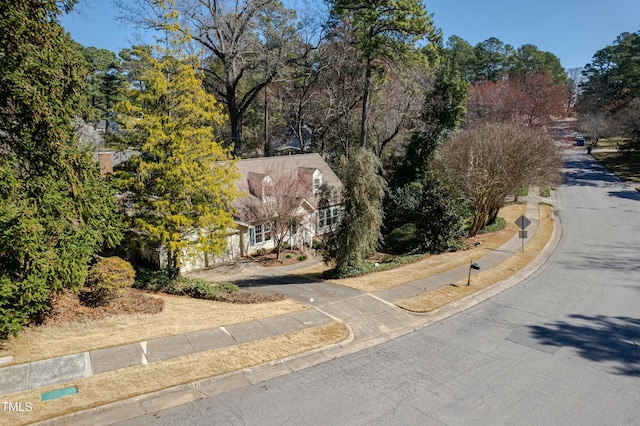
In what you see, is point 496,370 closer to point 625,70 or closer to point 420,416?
point 420,416

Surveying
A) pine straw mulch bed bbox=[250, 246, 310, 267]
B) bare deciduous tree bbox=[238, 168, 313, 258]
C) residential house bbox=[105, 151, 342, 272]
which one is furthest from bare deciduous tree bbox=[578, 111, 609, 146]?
pine straw mulch bed bbox=[250, 246, 310, 267]

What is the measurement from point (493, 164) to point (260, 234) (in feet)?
53.1

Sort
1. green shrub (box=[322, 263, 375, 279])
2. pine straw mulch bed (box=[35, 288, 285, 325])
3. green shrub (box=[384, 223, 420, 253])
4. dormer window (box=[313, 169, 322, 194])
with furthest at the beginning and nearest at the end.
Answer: dormer window (box=[313, 169, 322, 194]) < green shrub (box=[384, 223, 420, 253]) < green shrub (box=[322, 263, 375, 279]) < pine straw mulch bed (box=[35, 288, 285, 325])

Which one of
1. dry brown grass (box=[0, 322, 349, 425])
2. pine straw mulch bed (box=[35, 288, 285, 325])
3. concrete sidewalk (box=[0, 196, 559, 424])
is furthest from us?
pine straw mulch bed (box=[35, 288, 285, 325])

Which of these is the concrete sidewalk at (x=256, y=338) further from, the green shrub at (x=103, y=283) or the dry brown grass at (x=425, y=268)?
the green shrub at (x=103, y=283)

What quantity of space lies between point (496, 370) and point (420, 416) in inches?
125

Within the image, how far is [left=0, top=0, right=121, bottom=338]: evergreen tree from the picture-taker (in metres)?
9.37

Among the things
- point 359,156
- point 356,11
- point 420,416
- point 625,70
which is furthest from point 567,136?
point 420,416

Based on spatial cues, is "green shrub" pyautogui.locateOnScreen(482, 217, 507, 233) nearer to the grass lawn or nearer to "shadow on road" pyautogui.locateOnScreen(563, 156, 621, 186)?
the grass lawn

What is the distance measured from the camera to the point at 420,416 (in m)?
8.34

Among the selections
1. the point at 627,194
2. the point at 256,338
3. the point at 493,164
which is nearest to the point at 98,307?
the point at 256,338

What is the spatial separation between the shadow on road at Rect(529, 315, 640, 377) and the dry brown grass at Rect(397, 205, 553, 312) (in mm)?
3321

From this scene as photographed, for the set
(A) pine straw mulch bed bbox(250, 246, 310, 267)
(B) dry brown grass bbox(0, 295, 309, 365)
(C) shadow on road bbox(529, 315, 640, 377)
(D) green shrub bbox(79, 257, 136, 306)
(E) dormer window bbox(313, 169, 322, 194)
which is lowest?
(A) pine straw mulch bed bbox(250, 246, 310, 267)

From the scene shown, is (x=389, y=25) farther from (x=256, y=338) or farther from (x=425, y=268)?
(x=256, y=338)
